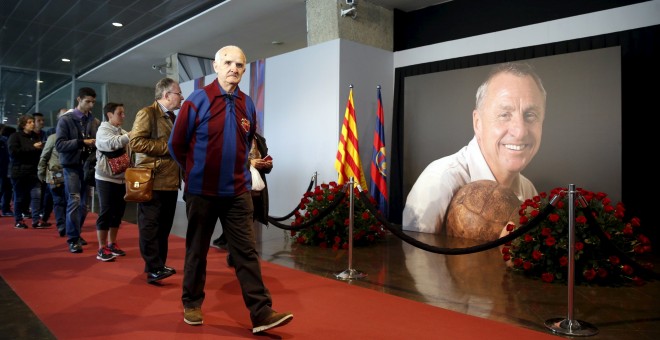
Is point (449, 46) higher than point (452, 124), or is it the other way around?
point (449, 46)

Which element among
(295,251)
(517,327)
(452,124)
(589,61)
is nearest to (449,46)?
(452,124)

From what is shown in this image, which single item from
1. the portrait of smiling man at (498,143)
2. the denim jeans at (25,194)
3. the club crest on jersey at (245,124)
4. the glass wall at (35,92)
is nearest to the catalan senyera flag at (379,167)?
the portrait of smiling man at (498,143)

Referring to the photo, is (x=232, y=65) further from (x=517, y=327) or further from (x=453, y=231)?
(x=453, y=231)

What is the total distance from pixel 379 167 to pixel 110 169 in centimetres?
389

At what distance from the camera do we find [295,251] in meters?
5.33

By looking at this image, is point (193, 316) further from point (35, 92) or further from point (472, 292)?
point (35, 92)

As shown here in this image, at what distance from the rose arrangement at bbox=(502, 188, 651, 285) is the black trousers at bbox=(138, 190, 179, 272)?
9.38ft

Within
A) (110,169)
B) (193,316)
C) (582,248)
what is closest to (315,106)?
(110,169)

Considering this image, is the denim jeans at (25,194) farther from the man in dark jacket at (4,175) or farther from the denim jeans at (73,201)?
the denim jeans at (73,201)

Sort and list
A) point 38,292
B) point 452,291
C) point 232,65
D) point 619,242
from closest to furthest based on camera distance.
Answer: point 232,65, point 38,292, point 452,291, point 619,242

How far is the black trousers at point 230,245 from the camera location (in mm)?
2621

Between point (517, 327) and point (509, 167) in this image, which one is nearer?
point (517, 327)

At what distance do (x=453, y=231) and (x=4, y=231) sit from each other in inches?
230

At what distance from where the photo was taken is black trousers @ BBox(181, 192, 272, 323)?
8.60 ft
